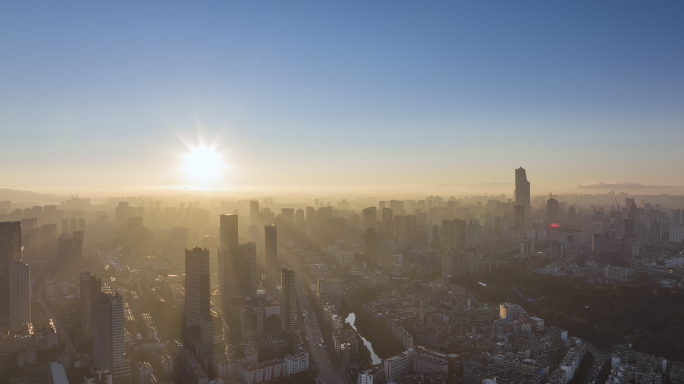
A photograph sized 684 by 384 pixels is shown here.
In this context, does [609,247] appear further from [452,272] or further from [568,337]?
[568,337]

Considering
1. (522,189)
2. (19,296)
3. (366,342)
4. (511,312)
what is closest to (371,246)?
(511,312)

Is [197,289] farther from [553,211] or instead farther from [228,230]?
[553,211]

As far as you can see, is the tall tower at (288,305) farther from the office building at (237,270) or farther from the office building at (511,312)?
the office building at (511,312)

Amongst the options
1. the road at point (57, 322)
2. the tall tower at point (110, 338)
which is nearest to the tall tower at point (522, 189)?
the road at point (57, 322)

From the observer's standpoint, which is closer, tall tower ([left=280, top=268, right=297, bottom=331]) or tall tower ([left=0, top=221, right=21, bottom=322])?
tall tower ([left=280, top=268, right=297, bottom=331])

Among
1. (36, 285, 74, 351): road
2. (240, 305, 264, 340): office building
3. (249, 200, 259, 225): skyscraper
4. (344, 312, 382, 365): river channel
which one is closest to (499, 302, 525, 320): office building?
(344, 312, 382, 365): river channel

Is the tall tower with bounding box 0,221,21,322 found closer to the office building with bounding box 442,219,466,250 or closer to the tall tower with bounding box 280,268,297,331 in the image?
the tall tower with bounding box 280,268,297,331
